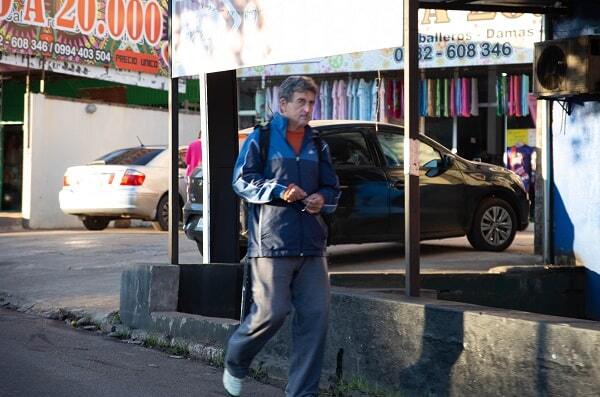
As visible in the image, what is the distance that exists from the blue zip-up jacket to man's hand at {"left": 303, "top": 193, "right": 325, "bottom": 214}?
8cm

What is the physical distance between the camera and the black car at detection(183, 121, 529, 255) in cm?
1152

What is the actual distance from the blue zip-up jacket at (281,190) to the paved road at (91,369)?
1363 mm

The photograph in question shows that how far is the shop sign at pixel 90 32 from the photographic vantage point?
20.3m

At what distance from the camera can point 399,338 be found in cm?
636

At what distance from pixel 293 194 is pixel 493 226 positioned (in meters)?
7.57

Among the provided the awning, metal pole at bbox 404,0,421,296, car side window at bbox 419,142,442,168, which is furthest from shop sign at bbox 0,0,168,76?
metal pole at bbox 404,0,421,296

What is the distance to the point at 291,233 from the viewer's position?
228 inches

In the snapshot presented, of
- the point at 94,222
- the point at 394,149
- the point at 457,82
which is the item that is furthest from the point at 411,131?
the point at 457,82

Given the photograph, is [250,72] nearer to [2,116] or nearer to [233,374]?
[2,116]

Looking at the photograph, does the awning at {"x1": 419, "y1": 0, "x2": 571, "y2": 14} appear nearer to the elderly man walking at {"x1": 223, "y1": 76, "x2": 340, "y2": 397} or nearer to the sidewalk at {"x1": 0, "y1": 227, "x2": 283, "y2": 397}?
the sidewalk at {"x1": 0, "y1": 227, "x2": 283, "y2": 397}

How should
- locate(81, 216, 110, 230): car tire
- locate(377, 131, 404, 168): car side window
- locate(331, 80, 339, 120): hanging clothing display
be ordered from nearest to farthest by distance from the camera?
locate(377, 131, 404, 168): car side window
locate(81, 216, 110, 230): car tire
locate(331, 80, 339, 120): hanging clothing display

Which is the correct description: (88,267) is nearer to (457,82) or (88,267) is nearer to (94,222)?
(94,222)

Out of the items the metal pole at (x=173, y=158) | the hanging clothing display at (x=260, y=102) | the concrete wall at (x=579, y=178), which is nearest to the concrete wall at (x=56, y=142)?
the hanging clothing display at (x=260, y=102)

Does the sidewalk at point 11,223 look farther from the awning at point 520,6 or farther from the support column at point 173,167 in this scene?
the awning at point 520,6
